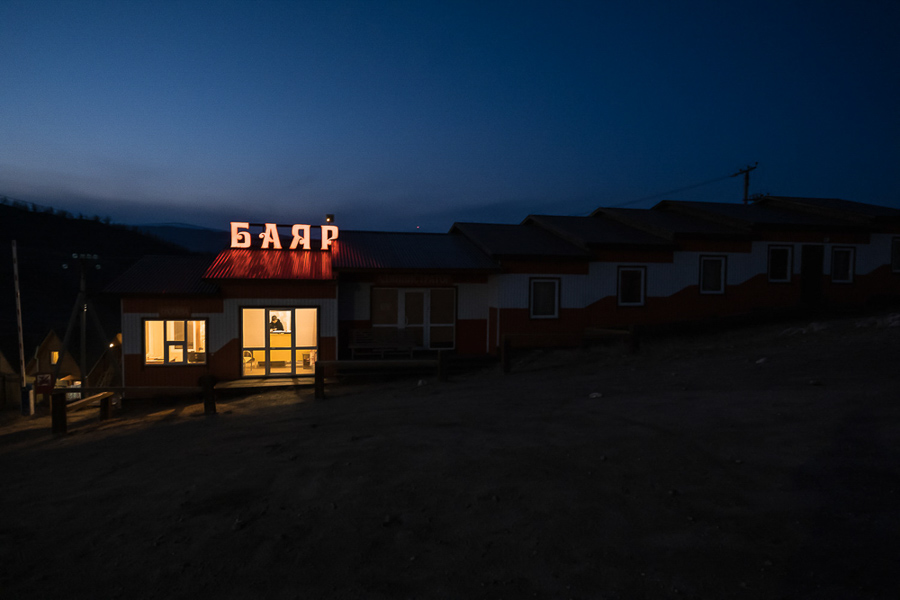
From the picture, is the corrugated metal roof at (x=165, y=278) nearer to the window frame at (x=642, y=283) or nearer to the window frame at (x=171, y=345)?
the window frame at (x=171, y=345)

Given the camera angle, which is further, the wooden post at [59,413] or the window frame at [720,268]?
the window frame at [720,268]

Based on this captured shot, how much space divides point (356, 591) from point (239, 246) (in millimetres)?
15263

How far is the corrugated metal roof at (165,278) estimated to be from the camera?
14.4 meters

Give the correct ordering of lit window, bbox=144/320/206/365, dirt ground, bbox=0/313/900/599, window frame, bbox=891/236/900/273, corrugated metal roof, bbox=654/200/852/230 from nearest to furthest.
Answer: dirt ground, bbox=0/313/900/599
lit window, bbox=144/320/206/365
corrugated metal roof, bbox=654/200/852/230
window frame, bbox=891/236/900/273

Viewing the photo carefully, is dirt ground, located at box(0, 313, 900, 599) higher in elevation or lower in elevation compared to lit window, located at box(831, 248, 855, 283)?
lower

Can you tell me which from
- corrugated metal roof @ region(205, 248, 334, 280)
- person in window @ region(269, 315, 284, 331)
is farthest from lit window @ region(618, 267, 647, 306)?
person in window @ region(269, 315, 284, 331)

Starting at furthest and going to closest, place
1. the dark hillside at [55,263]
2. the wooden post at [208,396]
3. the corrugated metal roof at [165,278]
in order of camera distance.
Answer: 1. the dark hillside at [55,263]
2. the corrugated metal roof at [165,278]
3. the wooden post at [208,396]

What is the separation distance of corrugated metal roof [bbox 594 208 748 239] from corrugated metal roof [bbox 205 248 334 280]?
12.7 m

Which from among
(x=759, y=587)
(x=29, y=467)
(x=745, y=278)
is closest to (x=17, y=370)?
(x=29, y=467)

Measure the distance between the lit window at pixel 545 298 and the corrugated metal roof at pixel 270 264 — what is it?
718 cm

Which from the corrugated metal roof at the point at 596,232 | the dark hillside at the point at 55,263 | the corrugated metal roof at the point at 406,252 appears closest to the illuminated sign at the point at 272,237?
the corrugated metal roof at the point at 406,252

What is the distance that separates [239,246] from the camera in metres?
17.0

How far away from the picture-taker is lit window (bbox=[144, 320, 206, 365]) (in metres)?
14.9

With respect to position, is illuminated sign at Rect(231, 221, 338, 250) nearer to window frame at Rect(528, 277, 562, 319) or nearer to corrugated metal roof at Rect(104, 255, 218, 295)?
corrugated metal roof at Rect(104, 255, 218, 295)
